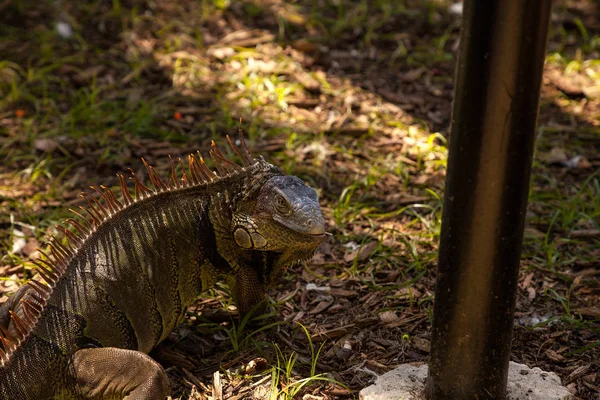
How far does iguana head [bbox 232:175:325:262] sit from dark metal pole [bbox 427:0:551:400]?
0.73 m

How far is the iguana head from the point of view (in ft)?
10.8

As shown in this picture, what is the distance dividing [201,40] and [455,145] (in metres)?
5.11

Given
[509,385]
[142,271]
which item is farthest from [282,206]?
[509,385]

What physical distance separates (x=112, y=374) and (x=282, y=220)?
0.98 metres

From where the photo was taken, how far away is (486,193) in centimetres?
253

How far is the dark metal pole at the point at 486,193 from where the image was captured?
7.76ft

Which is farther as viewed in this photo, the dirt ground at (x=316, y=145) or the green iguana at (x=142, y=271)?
the dirt ground at (x=316, y=145)

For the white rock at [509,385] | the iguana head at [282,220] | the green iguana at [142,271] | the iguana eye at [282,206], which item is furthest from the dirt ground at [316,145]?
the iguana eye at [282,206]

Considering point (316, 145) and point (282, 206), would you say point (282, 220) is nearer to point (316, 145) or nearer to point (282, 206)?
point (282, 206)

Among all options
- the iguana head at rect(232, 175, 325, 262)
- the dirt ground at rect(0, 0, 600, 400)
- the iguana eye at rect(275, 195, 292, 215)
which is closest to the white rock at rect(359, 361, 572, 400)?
the dirt ground at rect(0, 0, 600, 400)

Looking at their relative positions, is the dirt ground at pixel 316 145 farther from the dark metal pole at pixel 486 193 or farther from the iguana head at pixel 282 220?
the dark metal pole at pixel 486 193

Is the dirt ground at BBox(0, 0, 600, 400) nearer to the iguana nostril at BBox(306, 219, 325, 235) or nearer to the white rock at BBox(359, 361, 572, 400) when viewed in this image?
the white rock at BBox(359, 361, 572, 400)

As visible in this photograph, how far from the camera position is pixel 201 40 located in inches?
286

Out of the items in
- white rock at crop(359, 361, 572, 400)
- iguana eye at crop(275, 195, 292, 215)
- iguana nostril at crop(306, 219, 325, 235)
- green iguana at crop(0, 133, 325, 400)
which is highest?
iguana eye at crop(275, 195, 292, 215)
